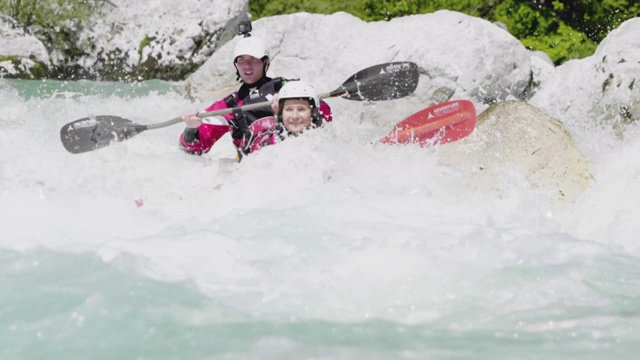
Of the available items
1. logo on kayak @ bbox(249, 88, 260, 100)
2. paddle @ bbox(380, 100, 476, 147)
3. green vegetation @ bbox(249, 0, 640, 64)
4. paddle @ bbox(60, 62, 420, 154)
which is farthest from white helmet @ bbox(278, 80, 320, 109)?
green vegetation @ bbox(249, 0, 640, 64)

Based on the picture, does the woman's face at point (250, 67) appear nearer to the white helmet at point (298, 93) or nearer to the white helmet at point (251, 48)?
A: the white helmet at point (251, 48)

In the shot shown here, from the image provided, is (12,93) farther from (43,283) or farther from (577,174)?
(577,174)

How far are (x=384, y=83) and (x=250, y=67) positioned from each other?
1091mm

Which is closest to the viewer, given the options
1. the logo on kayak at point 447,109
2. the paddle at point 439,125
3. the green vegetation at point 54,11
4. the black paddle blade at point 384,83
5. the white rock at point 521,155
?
the white rock at point 521,155

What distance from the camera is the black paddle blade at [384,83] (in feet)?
19.8

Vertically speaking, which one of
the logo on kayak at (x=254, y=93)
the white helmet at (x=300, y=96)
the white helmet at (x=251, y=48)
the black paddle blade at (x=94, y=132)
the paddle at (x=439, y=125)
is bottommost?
the black paddle blade at (x=94, y=132)

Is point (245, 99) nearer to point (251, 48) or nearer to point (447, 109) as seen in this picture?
point (251, 48)

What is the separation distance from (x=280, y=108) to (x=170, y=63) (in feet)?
22.0

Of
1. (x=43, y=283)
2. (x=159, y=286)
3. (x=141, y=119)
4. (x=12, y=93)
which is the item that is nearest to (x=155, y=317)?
(x=159, y=286)

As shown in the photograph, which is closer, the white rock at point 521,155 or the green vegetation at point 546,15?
the white rock at point 521,155

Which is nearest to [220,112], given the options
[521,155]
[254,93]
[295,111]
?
[254,93]

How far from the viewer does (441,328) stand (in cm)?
297

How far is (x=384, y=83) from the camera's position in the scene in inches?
237

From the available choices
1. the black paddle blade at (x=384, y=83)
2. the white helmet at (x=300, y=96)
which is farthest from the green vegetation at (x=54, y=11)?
the white helmet at (x=300, y=96)
